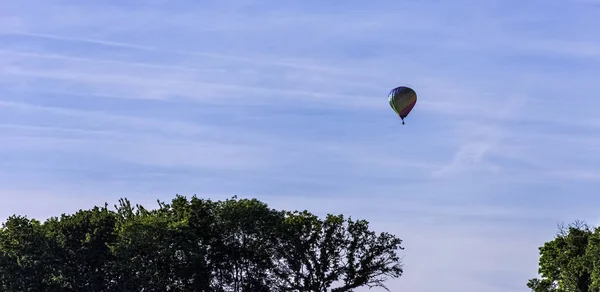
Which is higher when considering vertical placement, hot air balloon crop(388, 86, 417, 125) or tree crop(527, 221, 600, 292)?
hot air balloon crop(388, 86, 417, 125)

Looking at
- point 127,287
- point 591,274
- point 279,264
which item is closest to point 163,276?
point 127,287

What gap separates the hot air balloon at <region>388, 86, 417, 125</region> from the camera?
96.6 metres

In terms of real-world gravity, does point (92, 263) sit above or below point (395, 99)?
below

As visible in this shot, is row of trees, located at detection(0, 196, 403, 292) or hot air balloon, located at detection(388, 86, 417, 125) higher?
hot air balloon, located at detection(388, 86, 417, 125)

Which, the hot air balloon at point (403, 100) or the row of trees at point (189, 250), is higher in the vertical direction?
the hot air balloon at point (403, 100)

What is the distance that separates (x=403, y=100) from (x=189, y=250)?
79.3 ft

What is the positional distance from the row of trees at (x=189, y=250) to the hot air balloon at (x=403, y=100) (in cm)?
1113

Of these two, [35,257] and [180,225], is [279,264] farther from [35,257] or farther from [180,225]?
Answer: [35,257]

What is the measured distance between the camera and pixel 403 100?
96625mm

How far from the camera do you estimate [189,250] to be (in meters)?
92.2

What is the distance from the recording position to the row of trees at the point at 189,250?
9200cm

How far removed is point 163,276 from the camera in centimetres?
9250

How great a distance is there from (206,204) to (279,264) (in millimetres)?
8958

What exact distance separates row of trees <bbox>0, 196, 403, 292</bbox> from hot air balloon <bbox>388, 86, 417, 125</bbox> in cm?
1113
